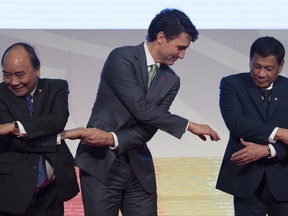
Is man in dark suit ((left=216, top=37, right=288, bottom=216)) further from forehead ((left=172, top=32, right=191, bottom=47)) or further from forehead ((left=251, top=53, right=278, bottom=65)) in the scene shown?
forehead ((left=172, top=32, right=191, bottom=47))

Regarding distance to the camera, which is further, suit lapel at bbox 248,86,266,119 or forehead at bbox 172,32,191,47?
suit lapel at bbox 248,86,266,119

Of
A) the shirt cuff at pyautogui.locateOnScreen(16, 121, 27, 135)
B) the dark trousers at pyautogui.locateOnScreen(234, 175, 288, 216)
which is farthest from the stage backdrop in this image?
the shirt cuff at pyautogui.locateOnScreen(16, 121, 27, 135)

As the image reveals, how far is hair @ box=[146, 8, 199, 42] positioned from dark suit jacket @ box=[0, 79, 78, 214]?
2.00ft

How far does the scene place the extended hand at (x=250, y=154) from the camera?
3.49 metres

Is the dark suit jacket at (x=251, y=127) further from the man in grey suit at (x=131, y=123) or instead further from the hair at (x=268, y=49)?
the man in grey suit at (x=131, y=123)

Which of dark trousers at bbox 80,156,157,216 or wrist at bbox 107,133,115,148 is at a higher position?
wrist at bbox 107,133,115,148

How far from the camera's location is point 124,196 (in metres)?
3.53

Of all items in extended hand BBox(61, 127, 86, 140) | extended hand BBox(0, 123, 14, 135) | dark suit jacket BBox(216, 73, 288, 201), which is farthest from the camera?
dark suit jacket BBox(216, 73, 288, 201)

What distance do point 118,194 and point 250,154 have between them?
700 mm

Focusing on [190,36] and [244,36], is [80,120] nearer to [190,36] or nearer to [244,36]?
[244,36]

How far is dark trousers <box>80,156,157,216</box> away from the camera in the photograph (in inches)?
134

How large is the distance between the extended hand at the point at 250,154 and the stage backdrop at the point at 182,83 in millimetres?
1715

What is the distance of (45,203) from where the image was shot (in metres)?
3.39

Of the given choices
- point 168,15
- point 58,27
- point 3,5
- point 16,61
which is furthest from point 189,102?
point 16,61
